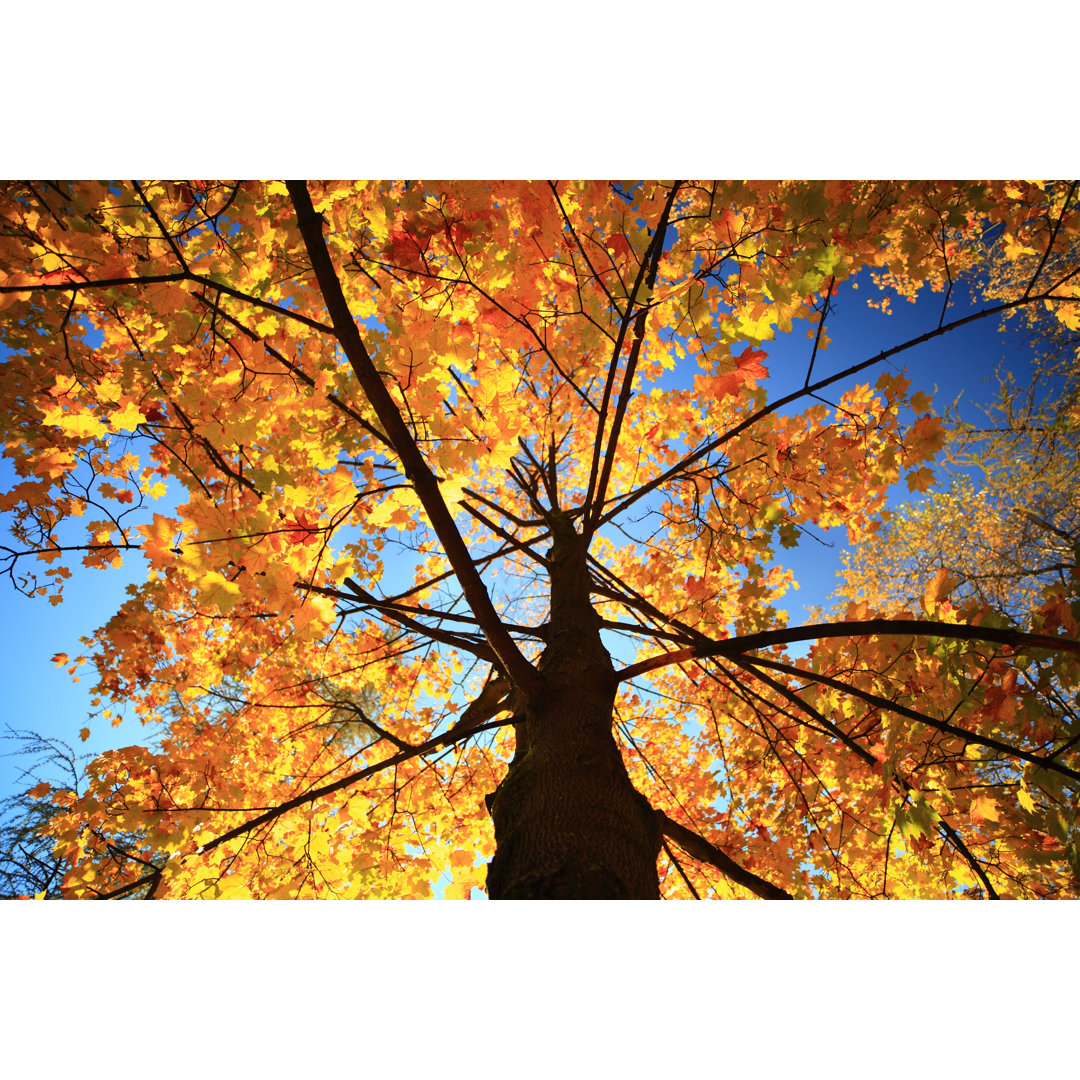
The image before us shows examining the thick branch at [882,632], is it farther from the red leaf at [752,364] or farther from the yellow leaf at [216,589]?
the yellow leaf at [216,589]

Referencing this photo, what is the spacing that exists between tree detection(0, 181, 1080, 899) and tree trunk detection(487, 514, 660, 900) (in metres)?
0.01

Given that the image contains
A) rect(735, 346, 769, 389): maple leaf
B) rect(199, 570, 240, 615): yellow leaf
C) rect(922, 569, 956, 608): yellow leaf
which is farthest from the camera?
rect(922, 569, 956, 608): yellow leaf

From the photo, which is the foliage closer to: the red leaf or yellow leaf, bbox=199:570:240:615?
yellow leaf, bbox=199:570:240:615

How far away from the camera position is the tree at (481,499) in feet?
4.53

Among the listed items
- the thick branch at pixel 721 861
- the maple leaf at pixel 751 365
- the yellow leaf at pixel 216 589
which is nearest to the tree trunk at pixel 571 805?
the thick branch at pixel 721 861

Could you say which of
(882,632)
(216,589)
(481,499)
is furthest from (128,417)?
(882,632)

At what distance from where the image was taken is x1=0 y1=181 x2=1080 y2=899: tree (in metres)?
1.38

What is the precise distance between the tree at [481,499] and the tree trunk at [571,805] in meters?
0.01

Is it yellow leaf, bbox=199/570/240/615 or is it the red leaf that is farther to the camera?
the red leaf

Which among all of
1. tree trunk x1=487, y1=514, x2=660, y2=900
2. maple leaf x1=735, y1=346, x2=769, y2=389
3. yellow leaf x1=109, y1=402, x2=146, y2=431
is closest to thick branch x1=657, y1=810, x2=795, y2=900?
tree trunk x1=487, y1=514, x2=660, y2=900

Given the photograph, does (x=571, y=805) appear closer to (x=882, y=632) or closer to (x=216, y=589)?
(x=882, y=632)
